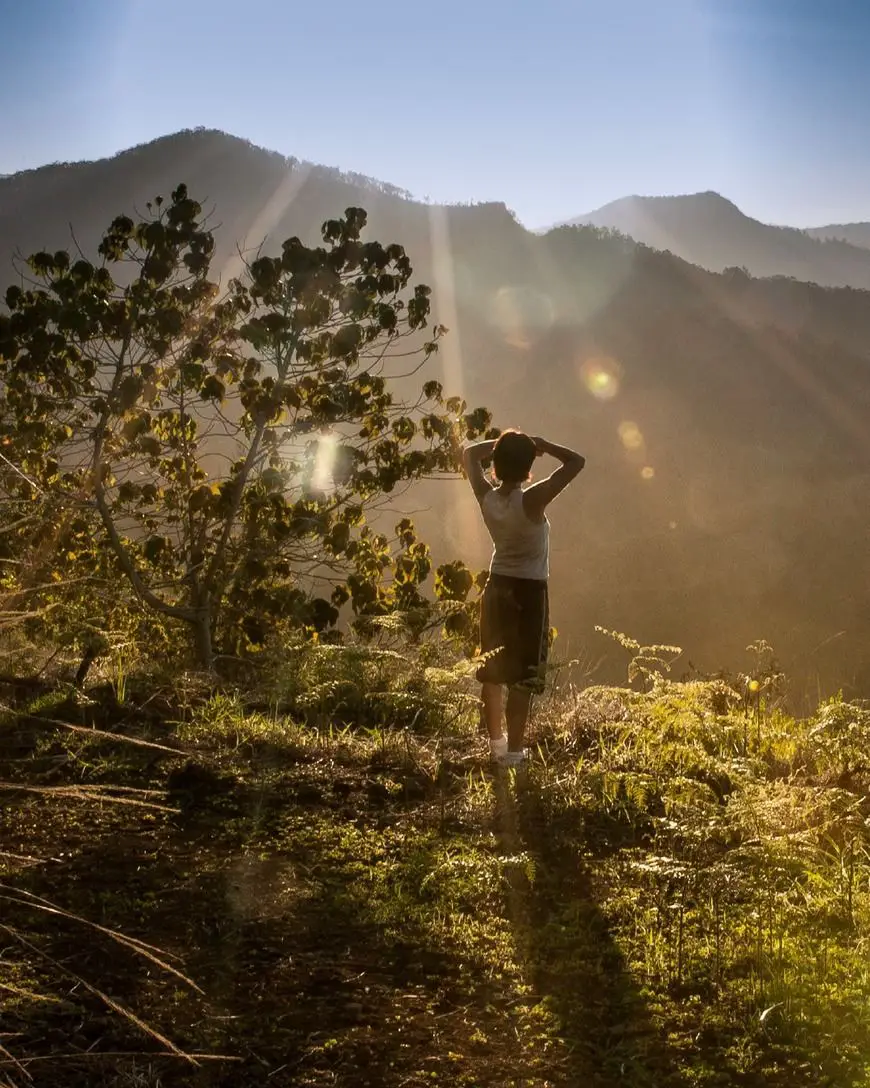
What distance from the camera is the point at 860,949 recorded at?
3.34 meters

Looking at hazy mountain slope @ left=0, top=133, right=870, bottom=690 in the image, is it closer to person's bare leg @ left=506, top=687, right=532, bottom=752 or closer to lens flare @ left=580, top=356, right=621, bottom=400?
lens flare @ left=580, top=356, right=621, bottom=400

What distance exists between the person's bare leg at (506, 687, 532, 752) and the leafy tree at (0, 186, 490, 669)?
3.49 metres

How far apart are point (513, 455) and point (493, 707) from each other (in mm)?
1244

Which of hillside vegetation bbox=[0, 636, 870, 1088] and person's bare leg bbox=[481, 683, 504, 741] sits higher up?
person's bare leg bbox=[481, 683, 504, 741]

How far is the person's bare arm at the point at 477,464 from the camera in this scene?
607 cm

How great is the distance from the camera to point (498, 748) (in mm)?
5582

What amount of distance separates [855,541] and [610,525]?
40.3ft

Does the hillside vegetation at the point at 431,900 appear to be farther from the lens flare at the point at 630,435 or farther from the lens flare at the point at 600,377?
the lens flare at the point at 600,377

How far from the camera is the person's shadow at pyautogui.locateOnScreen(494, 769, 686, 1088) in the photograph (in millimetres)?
2682

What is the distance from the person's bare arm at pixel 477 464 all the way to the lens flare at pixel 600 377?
232 ft

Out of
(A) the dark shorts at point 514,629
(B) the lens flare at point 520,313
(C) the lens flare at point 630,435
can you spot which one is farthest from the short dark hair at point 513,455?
(B) the lens flare at point 520,313

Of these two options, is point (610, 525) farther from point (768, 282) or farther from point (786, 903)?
point (786, 903)

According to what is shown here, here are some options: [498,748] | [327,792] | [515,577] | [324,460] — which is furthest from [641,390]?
[327,792]

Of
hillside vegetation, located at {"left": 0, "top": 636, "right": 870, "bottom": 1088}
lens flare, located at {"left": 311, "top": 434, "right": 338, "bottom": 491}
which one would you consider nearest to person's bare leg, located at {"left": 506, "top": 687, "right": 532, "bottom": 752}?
hillside vegetation, located at {"left": 0, "top": 636, "right": 870, "bottom": 1088}
